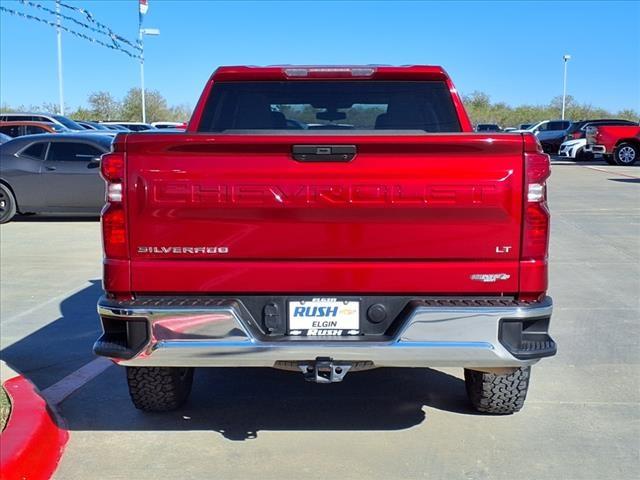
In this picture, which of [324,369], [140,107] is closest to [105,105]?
[140,107]

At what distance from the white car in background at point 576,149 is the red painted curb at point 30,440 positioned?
27321mm

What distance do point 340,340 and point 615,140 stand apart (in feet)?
78.2

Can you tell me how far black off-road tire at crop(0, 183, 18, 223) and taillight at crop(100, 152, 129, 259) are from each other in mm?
10105

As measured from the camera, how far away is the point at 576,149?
1137 inches

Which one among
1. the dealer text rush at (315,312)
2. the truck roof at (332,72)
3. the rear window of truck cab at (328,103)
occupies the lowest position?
the dealer text rush at (315,312)

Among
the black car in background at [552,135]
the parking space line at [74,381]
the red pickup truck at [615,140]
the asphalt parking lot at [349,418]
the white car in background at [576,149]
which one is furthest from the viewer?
the black car in background at [552,135]

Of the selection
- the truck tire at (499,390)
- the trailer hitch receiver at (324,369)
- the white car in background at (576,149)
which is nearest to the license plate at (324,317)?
the trailer hitch receiver at (324,369)

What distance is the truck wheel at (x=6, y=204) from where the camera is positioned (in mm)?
12570

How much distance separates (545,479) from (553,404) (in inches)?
41.7

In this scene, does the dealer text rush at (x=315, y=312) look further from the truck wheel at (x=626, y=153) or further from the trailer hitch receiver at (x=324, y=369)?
the truck wheel at (x=626, y=153)

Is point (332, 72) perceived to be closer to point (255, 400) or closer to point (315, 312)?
point (315, 312)

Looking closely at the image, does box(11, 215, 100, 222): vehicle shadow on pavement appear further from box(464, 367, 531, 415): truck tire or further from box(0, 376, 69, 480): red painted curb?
box(464, 367, 531, 415): truck tire

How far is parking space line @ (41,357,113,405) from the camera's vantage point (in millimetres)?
4734

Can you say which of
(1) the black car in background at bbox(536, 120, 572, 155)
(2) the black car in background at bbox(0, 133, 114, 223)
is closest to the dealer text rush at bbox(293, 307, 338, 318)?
(2) the black car in background at bbox(0, 133, 114, 223)
